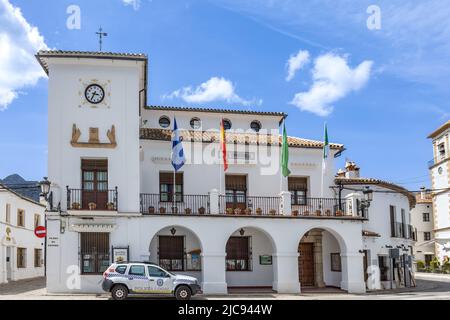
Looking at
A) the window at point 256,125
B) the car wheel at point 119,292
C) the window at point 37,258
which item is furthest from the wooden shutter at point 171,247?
the window at point 37,258

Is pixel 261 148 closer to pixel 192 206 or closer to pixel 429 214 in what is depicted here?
pixel 192 206

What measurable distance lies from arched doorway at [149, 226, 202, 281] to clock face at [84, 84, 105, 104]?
21.6 ft

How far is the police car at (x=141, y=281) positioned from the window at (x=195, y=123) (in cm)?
1046

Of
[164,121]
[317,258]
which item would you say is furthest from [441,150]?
[164,121]

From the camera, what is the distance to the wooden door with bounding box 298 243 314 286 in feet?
89.2

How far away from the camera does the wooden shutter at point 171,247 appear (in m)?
25.2

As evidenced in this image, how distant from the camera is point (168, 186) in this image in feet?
85.2

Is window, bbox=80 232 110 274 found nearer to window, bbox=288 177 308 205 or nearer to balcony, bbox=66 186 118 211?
balcony, bbox=66 186 118 211

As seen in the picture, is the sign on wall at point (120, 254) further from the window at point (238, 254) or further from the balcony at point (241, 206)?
the window at point (238, 254)

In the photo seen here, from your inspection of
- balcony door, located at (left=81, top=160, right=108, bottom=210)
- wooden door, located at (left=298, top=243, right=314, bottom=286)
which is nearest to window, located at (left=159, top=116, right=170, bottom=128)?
balcony door, located at (left=81, top=160, right=108, bottom=210)

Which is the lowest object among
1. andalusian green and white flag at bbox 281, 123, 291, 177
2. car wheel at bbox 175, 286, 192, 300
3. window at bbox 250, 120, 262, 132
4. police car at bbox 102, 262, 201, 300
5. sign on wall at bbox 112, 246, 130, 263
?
car wheel at bbox 175, 286, 192, 300

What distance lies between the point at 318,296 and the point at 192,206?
6.99 meters

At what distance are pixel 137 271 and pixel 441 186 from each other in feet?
146
